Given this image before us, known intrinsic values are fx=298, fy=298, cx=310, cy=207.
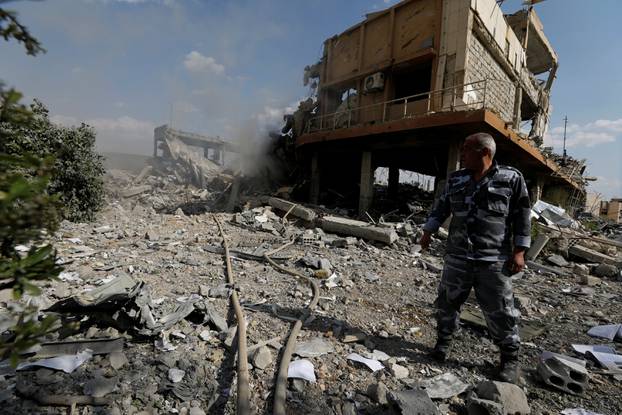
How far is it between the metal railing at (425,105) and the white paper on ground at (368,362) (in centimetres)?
723

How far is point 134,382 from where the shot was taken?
2012mm

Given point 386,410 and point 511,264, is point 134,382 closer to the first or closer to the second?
point 386,410

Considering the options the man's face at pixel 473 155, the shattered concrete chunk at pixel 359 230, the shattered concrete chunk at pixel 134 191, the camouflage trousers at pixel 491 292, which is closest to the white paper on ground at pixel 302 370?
the camouflage trousers at pixel 491 292

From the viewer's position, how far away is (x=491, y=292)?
2.32 m

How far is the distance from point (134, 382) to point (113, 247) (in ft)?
14.3

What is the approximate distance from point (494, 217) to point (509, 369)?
119 cm

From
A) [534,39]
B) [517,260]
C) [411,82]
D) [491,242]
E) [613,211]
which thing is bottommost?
[517,260]

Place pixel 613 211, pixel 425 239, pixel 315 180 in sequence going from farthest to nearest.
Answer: pixel 613 211 < pixel 315 180 < pixel 425 239

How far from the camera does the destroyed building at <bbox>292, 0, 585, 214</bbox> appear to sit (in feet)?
29.2

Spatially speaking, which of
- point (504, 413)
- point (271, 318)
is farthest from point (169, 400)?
point (504, 413)

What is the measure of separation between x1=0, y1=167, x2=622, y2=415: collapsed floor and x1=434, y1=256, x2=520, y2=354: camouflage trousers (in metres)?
0.38

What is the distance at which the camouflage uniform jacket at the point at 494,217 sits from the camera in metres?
2.34

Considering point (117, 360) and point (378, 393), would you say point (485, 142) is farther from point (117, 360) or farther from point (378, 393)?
point (117, 360)

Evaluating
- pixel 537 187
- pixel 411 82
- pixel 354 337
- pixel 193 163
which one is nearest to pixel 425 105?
pixel 411 82
